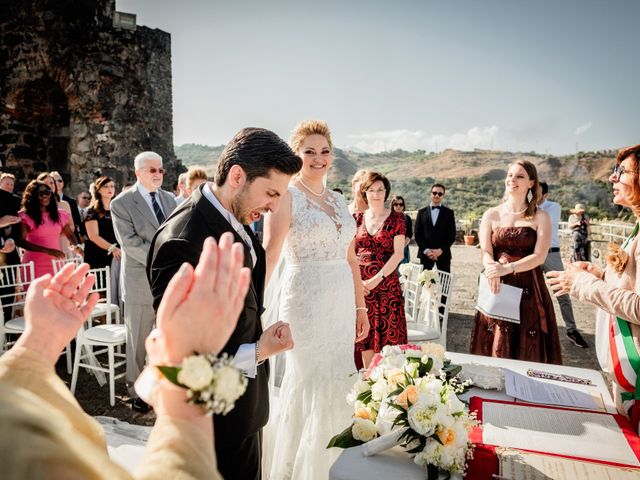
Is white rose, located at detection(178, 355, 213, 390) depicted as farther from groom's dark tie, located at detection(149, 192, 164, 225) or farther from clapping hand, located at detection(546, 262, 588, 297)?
groom's dark tie, located at detection(149, 192, 164, 225)

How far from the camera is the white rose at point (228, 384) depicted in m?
0.81

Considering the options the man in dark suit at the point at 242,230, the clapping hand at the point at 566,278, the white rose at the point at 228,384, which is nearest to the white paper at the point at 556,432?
the clapping hand at the point at 566,278

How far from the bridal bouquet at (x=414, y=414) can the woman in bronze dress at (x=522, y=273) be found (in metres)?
2.07

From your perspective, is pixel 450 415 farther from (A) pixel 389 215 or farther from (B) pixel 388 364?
(A) pixel 389 215

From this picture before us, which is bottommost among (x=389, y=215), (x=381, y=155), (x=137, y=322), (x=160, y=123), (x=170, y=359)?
(x=137, y=322)

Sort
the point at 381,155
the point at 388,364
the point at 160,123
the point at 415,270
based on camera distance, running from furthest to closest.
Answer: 1. the point at 381,155
2. the point at 160,123
3. the point at 415,270
4. the point at 388,364

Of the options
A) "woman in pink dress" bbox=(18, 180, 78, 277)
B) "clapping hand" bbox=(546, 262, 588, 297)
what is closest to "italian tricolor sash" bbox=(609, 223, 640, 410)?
"clapping hand" bbox=(546, 262, 588, 297)

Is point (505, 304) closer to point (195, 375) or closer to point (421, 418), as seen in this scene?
point (421, 418)

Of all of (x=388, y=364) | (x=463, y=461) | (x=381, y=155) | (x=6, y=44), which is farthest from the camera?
(x=381, y=155)

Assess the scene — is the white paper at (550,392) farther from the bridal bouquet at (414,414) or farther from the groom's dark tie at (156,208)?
the groom's dark tie at (156,208)

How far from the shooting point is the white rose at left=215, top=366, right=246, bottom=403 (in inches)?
32.0

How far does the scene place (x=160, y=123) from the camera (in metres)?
14.5

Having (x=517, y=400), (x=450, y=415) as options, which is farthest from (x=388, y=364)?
(x=517, y=400)

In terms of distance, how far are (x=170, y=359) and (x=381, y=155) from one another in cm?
7563
